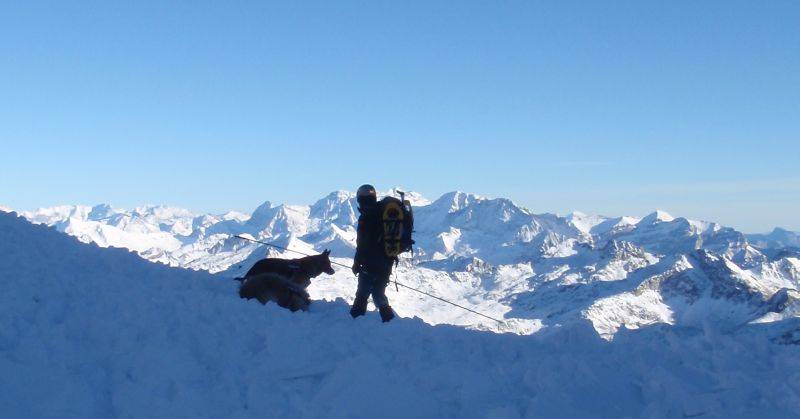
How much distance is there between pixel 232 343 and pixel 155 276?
5.03 m

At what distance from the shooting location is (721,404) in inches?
328

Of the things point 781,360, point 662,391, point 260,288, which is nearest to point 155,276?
point 260,288

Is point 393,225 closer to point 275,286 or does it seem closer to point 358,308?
point 358,308

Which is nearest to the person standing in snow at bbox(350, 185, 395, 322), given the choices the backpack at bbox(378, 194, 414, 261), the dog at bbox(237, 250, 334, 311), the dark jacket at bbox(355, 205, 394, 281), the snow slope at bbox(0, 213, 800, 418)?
the dark jacket at bbox(355, 205, 394, 281)

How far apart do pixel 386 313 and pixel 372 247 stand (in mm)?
1327

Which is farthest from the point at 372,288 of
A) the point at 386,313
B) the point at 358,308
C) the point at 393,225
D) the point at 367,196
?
the point at 367,196

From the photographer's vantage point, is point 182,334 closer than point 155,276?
Yes

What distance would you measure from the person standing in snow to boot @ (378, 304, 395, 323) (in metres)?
0.18

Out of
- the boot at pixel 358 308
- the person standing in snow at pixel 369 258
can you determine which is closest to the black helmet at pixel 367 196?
the person standing in snow at pixel 369 258

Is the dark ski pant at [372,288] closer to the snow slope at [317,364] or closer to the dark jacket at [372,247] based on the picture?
the dark jacket at [372,247]

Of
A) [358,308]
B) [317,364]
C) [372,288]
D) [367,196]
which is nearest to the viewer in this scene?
[317,364]

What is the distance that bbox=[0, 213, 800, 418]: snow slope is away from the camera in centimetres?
793

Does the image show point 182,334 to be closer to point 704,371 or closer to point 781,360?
point 704,371

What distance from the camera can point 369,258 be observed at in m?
13.7
